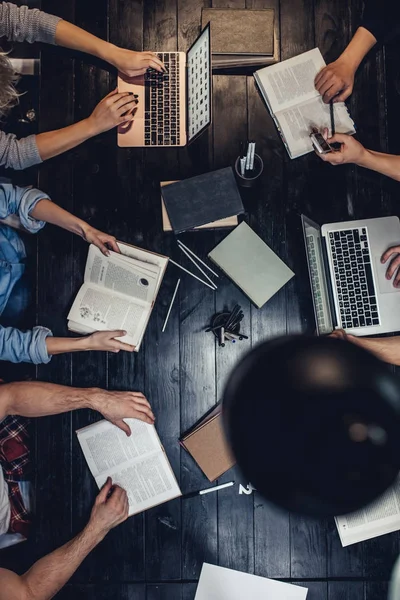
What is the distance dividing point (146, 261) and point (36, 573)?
3.90 feet

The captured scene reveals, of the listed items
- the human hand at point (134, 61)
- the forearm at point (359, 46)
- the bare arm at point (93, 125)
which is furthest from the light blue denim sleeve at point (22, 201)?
the forearm at point (359, 46)

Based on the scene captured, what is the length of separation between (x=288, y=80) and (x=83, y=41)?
0.79 meters

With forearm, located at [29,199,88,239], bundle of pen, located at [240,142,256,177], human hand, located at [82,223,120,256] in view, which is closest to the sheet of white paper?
human hand, located at [82,223,120,256]

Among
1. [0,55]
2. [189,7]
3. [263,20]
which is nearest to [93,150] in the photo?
[0,55]

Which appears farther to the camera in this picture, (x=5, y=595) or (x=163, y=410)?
(x=163, y=410)

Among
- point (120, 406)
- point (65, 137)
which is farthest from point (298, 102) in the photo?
point (120, 406)

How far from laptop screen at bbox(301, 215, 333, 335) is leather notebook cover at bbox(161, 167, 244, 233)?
0.28 metres

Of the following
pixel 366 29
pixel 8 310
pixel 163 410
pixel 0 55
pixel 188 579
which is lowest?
pixel 188 579

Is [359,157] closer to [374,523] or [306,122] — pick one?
[306,122]

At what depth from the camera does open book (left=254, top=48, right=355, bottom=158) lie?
2.01m

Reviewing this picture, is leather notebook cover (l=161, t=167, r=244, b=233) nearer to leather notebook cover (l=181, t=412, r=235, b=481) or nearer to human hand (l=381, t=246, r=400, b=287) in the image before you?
human hand (l=381, t=246, r=400, b=287)

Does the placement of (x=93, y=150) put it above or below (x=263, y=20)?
below

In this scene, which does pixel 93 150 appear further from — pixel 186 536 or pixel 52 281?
pixel 186 536

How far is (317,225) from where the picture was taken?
1.95 meters
